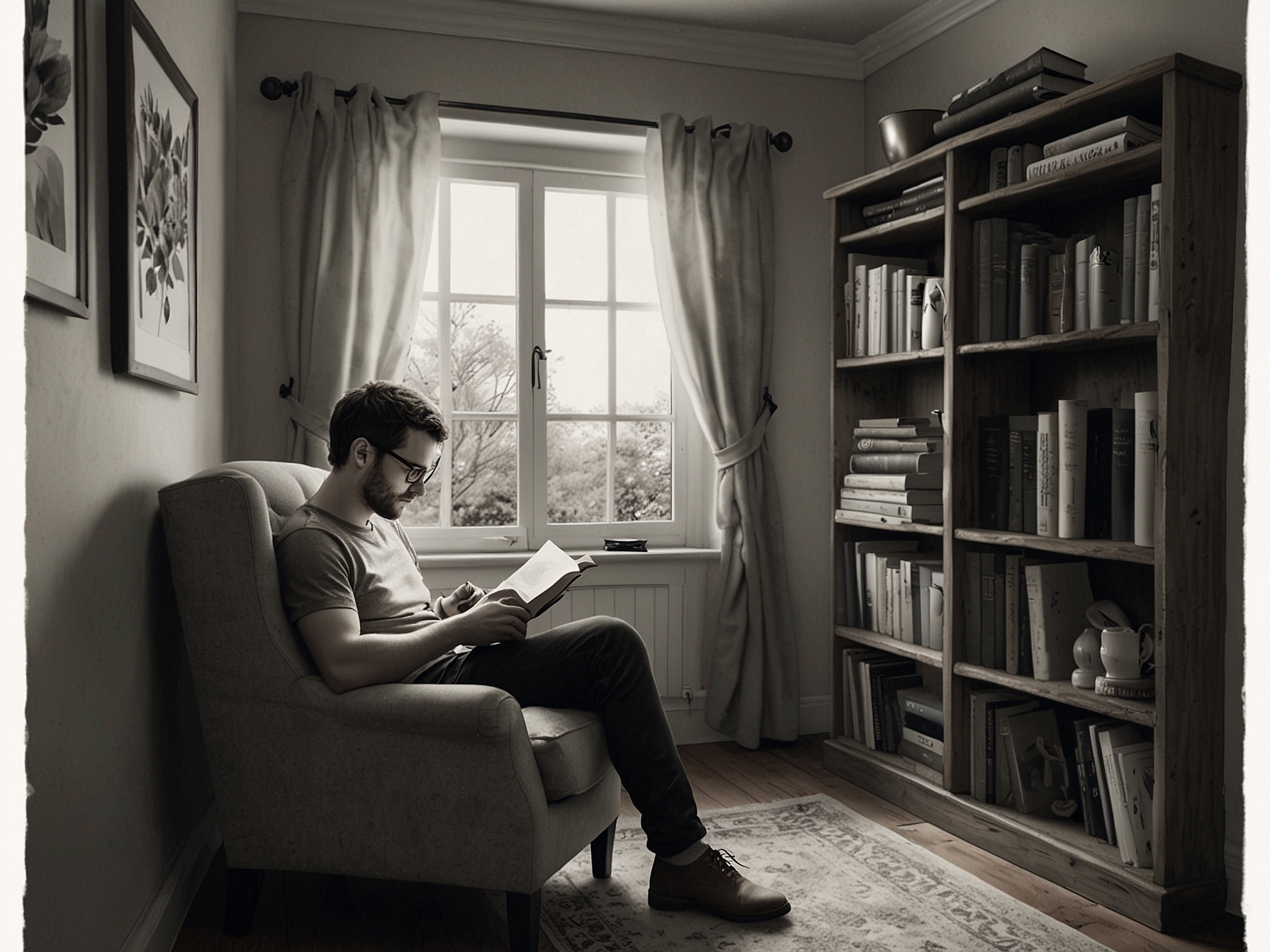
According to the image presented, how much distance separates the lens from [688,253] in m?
3.53

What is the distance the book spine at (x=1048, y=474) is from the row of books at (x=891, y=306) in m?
0.49

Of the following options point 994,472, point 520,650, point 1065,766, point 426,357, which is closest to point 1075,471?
point 994,472

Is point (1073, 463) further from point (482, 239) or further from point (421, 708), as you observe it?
point (482, 239)

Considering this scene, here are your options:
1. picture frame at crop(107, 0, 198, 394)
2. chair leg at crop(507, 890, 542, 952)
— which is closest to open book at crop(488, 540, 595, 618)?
chair leg at crop(507, 890, 542, 952)

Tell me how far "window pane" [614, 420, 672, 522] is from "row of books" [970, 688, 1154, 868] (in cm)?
137

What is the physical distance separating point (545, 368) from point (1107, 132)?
1.92m

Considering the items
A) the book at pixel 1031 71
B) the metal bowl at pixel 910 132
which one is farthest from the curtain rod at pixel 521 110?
A: the book at pixel 1031 71

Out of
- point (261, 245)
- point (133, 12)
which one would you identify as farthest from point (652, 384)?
point (133, 12)

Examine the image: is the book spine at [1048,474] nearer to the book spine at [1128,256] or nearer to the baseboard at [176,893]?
the book spine at [1128,256]

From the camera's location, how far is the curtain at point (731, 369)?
3.51m

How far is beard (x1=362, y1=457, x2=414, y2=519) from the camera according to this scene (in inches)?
86.4

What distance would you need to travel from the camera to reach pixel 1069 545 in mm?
2402

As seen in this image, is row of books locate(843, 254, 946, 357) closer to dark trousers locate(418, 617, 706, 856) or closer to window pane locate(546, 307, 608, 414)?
window pane locate(546, 307, 608, 414)

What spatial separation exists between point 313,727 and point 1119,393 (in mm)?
2166
